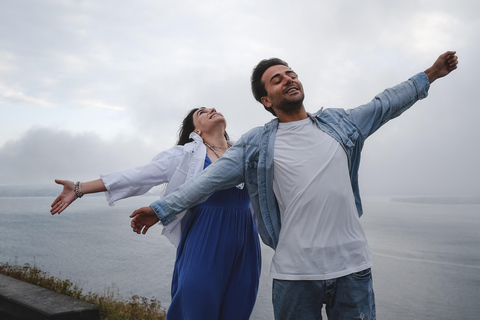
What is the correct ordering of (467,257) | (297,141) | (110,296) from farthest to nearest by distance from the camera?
(467,257) → (110,296) → (297,141)

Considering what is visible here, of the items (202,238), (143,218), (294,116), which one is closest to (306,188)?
(294,116)

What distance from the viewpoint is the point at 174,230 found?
318 cm

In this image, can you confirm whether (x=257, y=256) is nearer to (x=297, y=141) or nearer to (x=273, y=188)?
(x=273, y=188)


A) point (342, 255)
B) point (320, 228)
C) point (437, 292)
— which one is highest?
point (320, 228)

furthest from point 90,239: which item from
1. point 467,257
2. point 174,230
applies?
point 467,257

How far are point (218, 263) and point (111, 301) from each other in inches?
129

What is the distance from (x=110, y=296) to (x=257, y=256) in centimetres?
361

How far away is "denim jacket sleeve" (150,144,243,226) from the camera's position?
2.35 meters

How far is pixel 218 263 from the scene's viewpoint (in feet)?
9.41

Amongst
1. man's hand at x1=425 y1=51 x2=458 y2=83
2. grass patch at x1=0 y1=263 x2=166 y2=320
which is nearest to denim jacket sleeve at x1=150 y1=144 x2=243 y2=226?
man's hand at x1=425 y1=51 x2=458 y2=83

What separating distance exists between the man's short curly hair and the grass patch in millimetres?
3248

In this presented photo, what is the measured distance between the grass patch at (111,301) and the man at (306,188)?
303cm

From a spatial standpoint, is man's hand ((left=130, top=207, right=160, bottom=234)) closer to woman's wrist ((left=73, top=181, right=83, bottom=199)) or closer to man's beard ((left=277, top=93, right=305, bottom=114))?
woman's wrist ((left=73, top=181, right=83, bottom=199))

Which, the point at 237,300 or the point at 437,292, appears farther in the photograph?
the point at 437,292
